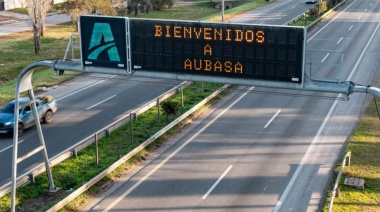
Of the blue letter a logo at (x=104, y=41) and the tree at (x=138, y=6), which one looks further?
the tree at (x=138, y=6)

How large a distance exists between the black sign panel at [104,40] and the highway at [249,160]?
4.87 metres

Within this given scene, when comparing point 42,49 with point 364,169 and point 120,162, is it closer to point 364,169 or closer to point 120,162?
point 120,162

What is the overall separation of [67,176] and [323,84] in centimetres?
1058

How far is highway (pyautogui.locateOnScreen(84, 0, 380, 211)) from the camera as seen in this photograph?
67.0 feet

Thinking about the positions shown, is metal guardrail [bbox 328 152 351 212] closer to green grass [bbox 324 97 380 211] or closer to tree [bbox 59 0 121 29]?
green grass [bbox 324 97 380 211]

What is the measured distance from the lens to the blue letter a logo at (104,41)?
19734 millimetres

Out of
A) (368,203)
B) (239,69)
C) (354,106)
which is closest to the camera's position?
(239,69)

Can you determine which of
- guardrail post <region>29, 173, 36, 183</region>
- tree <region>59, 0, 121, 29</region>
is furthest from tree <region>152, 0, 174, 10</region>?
guardrail post <region>29, 173, 36, 183</region>

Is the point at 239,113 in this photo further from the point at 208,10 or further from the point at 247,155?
the point at 208,10

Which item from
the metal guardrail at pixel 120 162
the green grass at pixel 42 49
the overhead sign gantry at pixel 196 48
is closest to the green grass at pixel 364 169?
the overhead sign gantry at pixel 196 48

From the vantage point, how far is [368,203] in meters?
20.0

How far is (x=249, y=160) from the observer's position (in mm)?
24250

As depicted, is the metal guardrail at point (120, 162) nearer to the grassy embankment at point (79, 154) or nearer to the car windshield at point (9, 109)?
the grassy embankment at point (79, 154)

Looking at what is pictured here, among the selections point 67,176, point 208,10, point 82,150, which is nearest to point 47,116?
point 82,150
